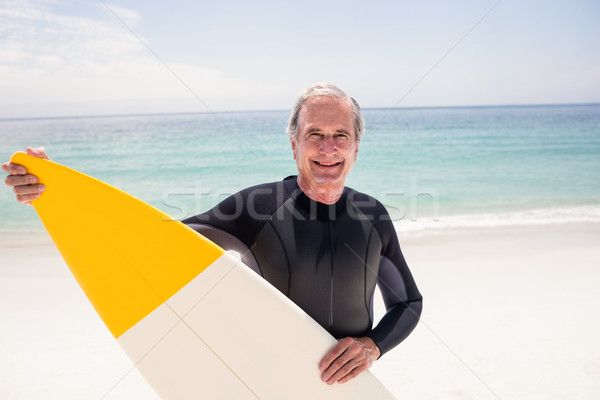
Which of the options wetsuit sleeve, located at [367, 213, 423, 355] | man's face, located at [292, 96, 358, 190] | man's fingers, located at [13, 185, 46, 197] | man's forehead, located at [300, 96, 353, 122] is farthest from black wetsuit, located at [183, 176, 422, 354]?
man's fingers, located at [13, 185, 46, 197]

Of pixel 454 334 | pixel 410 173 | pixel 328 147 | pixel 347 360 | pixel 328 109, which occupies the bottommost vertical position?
pixel 410 173

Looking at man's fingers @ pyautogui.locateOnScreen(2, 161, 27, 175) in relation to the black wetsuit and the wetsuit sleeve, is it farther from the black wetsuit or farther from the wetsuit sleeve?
the wetsuit sleeve

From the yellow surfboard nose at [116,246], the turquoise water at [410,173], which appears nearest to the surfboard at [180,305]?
the yellow surfboard nose at [116,246]

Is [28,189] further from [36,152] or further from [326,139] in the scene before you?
[326,139]

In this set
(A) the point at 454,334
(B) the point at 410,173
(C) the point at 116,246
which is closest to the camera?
(C) the point at 116,246

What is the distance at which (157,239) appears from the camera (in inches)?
61.5

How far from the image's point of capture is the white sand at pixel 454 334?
2.42 metres

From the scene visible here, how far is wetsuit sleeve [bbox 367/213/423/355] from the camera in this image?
1452 millimetres

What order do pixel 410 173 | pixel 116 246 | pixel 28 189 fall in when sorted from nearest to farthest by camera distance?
pixel 28 189, pixel 116 246, pixel 410 173

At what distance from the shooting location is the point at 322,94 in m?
1.39

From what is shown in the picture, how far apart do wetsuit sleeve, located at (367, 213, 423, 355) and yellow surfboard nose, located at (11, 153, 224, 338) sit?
0.60 m

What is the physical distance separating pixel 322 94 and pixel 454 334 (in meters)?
2.30

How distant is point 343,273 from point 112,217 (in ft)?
3.00

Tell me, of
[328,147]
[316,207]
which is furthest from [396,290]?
[328,147]
